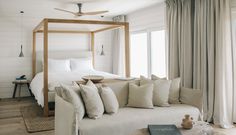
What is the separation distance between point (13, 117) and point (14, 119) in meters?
0.17

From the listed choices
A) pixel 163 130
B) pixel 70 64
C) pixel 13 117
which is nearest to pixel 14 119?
pixel 13 117

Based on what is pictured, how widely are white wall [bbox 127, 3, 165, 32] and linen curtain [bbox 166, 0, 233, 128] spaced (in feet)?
2.20

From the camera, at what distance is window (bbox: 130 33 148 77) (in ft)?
21.4

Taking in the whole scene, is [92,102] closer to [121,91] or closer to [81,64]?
[121,91]

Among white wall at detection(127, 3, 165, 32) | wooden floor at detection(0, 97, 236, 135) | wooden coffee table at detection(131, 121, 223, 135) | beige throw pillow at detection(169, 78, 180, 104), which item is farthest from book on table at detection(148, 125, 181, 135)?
white wall at detection(127, 3, 165, 32)

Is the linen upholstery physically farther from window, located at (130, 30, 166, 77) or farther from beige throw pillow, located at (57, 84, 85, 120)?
window, located at (130, 30, 166, 77)

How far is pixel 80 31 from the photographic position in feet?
22.9

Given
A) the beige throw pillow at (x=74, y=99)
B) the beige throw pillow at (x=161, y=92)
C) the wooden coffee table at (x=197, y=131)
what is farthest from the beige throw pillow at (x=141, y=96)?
the wooden coffee table at (x=197, y=131)

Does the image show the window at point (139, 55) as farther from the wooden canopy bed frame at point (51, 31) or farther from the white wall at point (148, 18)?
the wooden canopy bed frame at point (51, 31)

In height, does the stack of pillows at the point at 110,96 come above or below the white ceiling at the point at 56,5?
below

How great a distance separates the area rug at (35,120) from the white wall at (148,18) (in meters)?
3.28

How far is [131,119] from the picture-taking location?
9.32ft

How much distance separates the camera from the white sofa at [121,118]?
2572mm

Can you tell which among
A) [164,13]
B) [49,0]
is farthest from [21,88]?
[164,13]
